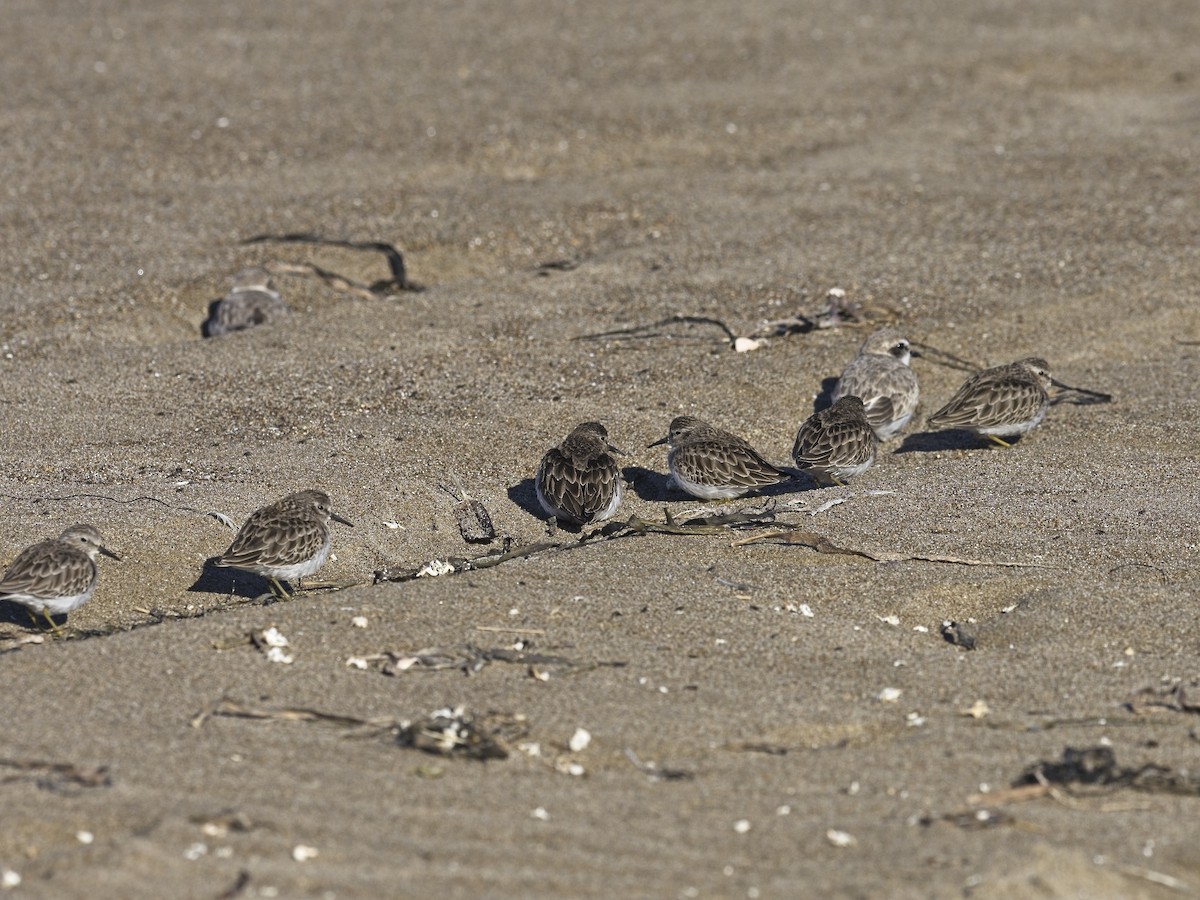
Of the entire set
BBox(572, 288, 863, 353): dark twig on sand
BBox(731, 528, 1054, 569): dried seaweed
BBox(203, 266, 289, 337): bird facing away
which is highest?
BBox(572, 288, 863, 353): dark twig on sand

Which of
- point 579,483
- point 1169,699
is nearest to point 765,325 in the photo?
point 579,483

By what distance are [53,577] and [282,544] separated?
3.55 feet

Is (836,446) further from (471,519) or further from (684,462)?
(471,519)

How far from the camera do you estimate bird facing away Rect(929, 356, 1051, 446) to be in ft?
33.0

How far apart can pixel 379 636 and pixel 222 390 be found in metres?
4.14

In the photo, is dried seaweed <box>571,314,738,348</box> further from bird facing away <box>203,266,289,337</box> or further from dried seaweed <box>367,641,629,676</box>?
dried seaweed <box>367,641,629,676</box>

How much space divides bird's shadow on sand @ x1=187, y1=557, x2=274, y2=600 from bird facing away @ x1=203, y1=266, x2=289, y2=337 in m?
3.41

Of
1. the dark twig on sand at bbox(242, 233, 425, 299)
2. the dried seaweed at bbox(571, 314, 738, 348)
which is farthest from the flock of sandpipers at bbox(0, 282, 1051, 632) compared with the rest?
the dried seaweed at bbox(571, 314, 738, 348)

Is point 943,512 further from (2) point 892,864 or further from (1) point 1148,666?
(2) point 892,864

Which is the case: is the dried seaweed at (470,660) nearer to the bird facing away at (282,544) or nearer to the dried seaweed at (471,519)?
the bird facing away at (282,544)

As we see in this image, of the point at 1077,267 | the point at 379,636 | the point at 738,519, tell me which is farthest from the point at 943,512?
the point at 1077,267

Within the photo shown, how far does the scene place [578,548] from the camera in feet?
27.6

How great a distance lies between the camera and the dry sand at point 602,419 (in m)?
5.60

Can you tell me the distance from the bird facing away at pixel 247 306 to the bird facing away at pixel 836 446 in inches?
165
